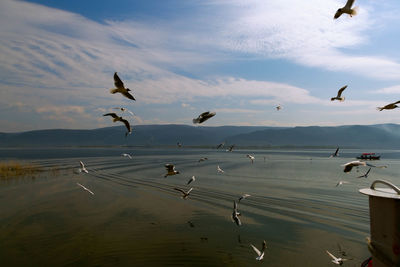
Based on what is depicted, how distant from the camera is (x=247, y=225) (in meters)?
13.6

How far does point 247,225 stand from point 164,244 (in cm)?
459

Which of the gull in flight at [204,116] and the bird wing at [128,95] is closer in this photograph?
the bird wing at [128,95]

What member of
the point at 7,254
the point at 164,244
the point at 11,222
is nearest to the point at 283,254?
the point at 164,244

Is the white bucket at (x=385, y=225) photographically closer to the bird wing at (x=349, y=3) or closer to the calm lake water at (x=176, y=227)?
the bird wing at (x=349, y=3)

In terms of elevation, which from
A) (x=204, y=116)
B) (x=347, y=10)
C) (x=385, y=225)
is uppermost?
(x=347, y=10)

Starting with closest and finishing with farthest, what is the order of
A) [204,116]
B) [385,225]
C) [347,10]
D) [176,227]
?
[385,225] → [347,10] → [204,116] → [176,227]

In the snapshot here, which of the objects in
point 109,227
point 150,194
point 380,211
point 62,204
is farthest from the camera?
point 150,194

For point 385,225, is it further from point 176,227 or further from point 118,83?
point 176,227

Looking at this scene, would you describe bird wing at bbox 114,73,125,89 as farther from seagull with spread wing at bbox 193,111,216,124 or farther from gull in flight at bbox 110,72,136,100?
seagull with spread wing at bbox 193,111,216,124

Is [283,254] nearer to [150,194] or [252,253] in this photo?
[252,253]

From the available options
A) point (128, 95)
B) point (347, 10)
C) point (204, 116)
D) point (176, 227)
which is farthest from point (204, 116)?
point (176, 227)

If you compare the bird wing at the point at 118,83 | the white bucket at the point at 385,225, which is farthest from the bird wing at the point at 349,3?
the bird wing at the point at 118,83

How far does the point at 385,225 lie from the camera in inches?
149

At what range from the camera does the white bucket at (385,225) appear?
3648mm
